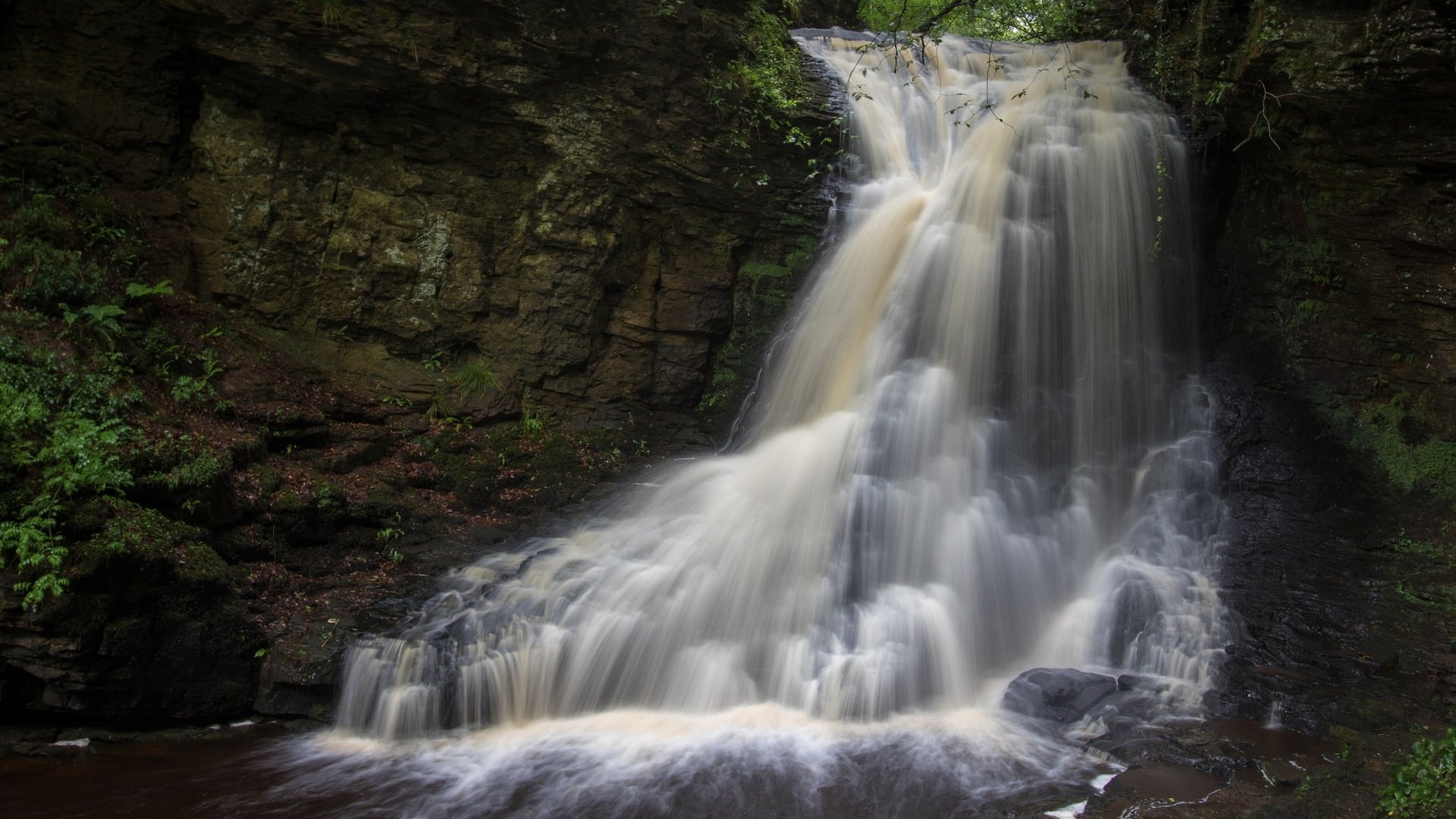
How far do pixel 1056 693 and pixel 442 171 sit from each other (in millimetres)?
9476

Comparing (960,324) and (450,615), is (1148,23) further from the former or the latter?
(450,615)

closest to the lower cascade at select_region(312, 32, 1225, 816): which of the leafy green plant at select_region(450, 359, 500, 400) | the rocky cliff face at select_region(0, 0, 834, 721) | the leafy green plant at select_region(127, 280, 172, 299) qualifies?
the rocky cliff face at select_region(0, 0, 834, 721)

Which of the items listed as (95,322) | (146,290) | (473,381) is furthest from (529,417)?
(95,322)

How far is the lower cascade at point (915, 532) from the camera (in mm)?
6879

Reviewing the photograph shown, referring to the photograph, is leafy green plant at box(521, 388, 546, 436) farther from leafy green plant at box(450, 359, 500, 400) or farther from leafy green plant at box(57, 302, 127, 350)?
leafy green plant at box(57, 302, 127, 350)

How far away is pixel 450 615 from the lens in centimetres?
779

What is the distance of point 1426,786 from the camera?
15.4 ft

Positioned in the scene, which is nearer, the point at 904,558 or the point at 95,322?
the point at 95,322

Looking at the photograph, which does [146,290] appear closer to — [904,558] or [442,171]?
[442,171]

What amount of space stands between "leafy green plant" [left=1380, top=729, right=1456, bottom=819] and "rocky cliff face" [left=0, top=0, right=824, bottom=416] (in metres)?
8.58

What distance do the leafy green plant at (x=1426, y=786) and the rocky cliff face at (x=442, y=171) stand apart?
28.1 ft

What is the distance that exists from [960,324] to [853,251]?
1.99 meters

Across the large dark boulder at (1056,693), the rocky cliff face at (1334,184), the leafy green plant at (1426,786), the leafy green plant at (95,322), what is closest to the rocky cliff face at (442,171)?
the leafy green plant at (95,322)

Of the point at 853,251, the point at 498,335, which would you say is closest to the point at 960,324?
the point at 853,251
